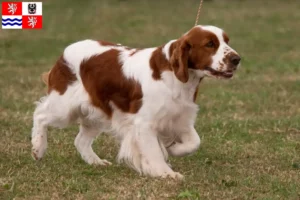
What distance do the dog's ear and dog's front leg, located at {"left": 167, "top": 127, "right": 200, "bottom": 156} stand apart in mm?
573

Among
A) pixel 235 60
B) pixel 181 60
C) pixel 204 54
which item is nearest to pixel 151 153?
pixel 181 60

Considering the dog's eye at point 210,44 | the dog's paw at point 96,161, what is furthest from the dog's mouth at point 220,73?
the dog's paw at point 96,161

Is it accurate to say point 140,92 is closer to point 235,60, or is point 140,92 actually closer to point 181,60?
point 181,60

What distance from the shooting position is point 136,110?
6359mm

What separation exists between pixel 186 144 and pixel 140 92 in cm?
59

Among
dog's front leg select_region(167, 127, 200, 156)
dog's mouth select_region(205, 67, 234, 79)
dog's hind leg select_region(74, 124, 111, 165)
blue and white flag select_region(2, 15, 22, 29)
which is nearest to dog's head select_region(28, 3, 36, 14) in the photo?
blue and white flag select_region(2, 15, 22, 29)

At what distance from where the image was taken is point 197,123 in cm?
899

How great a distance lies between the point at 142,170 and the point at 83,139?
3.42 feet

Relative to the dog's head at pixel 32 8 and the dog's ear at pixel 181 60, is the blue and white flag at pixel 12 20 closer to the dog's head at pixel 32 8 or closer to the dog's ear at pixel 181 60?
the dog's head at pixel 32 8

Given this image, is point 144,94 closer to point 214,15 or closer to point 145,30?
point 145,30

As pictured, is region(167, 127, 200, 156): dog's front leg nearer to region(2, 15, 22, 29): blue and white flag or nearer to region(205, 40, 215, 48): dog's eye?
region(205, 40, 215, 48): dog's eye

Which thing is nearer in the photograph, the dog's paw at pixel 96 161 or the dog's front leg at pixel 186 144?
the dog's front leg at pixel 186 144

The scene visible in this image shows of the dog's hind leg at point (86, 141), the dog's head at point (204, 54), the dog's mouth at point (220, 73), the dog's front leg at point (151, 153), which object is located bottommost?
the dog's hind leg at point (86, 141)

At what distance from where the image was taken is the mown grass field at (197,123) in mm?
5984
